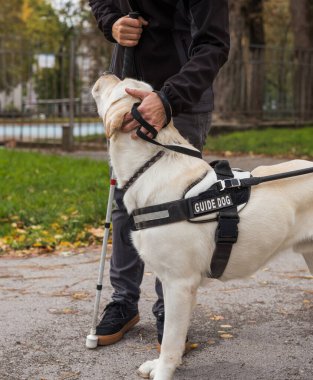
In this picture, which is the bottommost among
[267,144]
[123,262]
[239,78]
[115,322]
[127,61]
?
[267,144]

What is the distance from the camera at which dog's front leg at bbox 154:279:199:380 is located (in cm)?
321

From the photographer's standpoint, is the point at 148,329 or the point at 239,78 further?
the point at 239,78

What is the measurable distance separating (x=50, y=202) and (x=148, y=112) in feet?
16.8

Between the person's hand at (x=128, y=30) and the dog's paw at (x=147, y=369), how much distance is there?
178 cm

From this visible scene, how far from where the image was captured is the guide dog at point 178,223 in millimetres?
3166

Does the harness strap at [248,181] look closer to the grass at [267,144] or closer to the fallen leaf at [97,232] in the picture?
the fallen leaf at [97,232]

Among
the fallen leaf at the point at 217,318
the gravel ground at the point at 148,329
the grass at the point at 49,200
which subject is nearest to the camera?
the gravel ground at the point at 148,329

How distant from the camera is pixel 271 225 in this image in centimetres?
324

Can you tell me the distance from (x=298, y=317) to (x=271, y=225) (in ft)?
5.02

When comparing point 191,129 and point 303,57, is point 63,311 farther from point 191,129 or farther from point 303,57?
point 303,57

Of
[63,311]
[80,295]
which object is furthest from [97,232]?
[63,311]

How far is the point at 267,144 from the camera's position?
15.2 meters

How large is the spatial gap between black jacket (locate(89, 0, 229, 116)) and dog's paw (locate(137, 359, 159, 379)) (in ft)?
4.51

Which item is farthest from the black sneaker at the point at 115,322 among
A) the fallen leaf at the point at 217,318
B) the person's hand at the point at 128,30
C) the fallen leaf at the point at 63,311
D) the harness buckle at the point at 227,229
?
the person's hand at the point at 128,30
